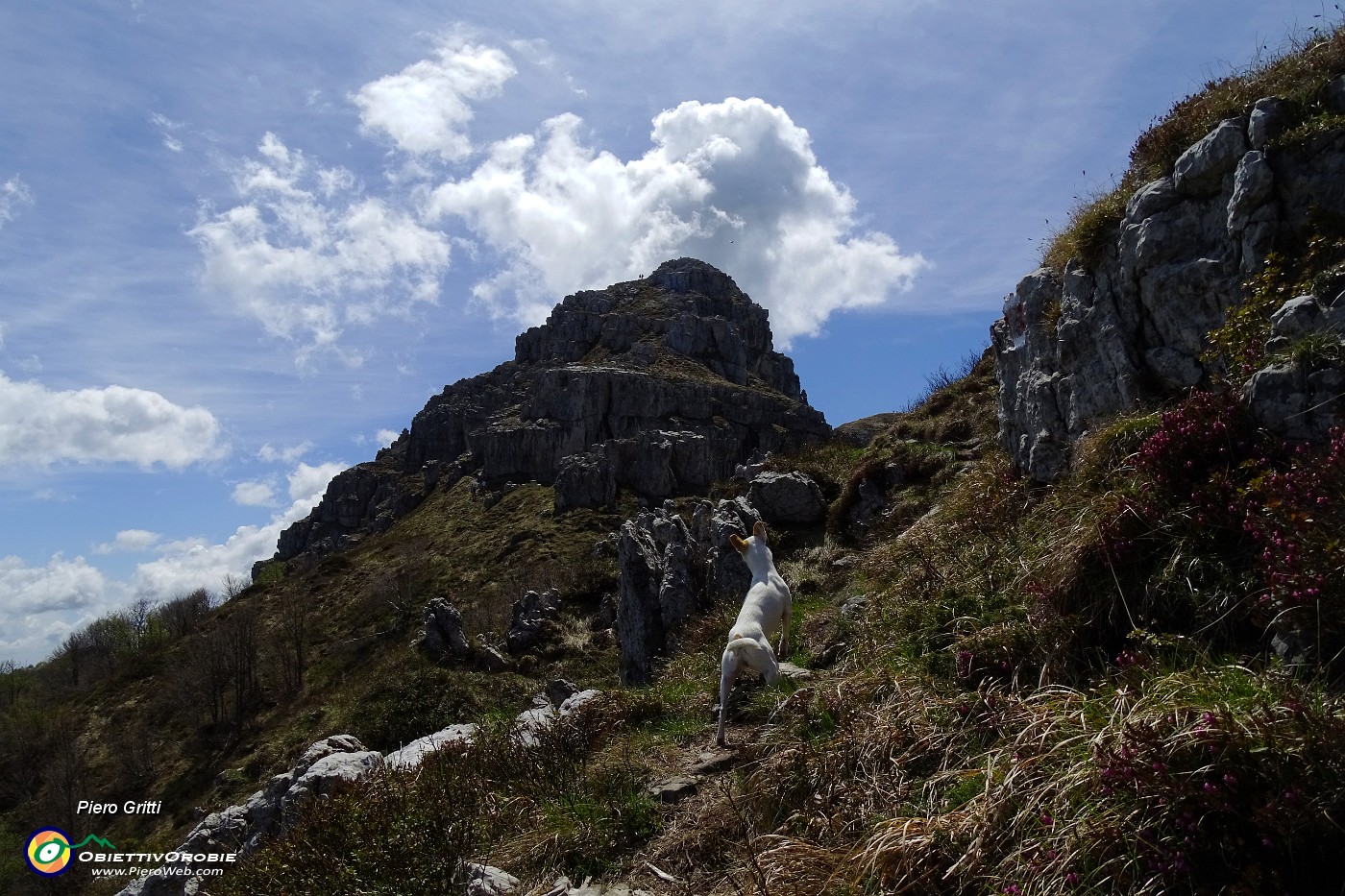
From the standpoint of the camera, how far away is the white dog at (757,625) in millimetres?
7684

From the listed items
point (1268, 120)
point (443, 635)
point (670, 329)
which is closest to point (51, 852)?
point (1268, 120)

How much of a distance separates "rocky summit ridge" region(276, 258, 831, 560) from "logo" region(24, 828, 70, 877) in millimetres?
72577

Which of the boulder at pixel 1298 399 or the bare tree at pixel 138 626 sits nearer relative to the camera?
the boulder at pixel 1298 399

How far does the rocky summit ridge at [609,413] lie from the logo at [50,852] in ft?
238

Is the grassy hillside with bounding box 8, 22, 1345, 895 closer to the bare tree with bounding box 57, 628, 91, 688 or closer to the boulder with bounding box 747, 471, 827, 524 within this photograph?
the boulder with bounding box 747, 471, 827, 524

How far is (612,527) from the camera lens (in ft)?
261

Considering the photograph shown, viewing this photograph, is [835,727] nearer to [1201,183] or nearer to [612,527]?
[1201,183]

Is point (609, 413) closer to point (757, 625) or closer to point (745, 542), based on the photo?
point (745, 542)

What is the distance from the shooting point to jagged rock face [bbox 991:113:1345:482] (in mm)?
6754

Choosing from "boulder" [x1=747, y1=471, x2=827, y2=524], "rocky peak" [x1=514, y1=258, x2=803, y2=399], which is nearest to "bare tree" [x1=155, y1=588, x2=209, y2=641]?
"rocky peak" [x1=514, y1=258, x2=803, y2=399]

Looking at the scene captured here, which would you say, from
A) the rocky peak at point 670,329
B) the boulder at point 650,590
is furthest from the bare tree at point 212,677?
the rocky peak at point 670,329

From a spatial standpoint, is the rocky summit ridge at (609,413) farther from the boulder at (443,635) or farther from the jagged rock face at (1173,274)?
the jagged rock face at (1173,274)

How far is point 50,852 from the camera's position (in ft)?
47.6

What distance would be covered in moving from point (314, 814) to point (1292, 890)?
7799 millimetres
